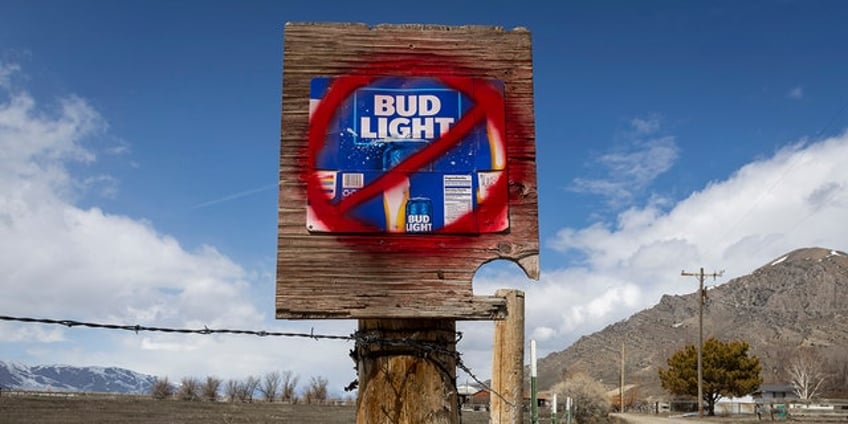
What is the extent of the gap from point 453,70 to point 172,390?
3482 inches

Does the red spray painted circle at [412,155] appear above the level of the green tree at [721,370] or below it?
above

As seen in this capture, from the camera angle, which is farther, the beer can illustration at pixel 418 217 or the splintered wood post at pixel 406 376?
the beer can illustration at pixel 418 217

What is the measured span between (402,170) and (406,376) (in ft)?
2.43

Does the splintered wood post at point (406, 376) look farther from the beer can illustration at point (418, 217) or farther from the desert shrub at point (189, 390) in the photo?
the desert shrub at point (189, 390)

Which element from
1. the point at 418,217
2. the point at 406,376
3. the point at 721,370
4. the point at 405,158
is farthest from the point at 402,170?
the point at 721,370

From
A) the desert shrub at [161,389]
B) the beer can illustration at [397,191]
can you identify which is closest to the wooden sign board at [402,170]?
the beer can illustration at [397,191]

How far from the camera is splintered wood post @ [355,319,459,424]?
264cm

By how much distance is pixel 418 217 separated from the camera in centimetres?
275

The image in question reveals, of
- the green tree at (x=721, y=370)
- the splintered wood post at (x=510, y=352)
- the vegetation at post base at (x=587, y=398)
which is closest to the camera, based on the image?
the splintered wood post at (x=510, y=352)

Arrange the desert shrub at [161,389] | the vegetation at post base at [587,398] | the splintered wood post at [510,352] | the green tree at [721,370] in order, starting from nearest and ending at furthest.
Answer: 1. the splintered wood post at [510,352]
2. the vegetation at post base at [587,398]
3. the green tree at [721,370]
4. the desert shrub at [161,389]

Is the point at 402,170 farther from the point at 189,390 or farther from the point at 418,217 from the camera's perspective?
the point at 189,390

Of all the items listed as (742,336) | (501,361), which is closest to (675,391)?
(501,361)

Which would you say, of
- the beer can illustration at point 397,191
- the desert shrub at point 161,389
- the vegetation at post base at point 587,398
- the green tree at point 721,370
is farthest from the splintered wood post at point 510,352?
the desert shrub at point 161,389

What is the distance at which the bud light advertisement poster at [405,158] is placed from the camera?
2.75 metres
